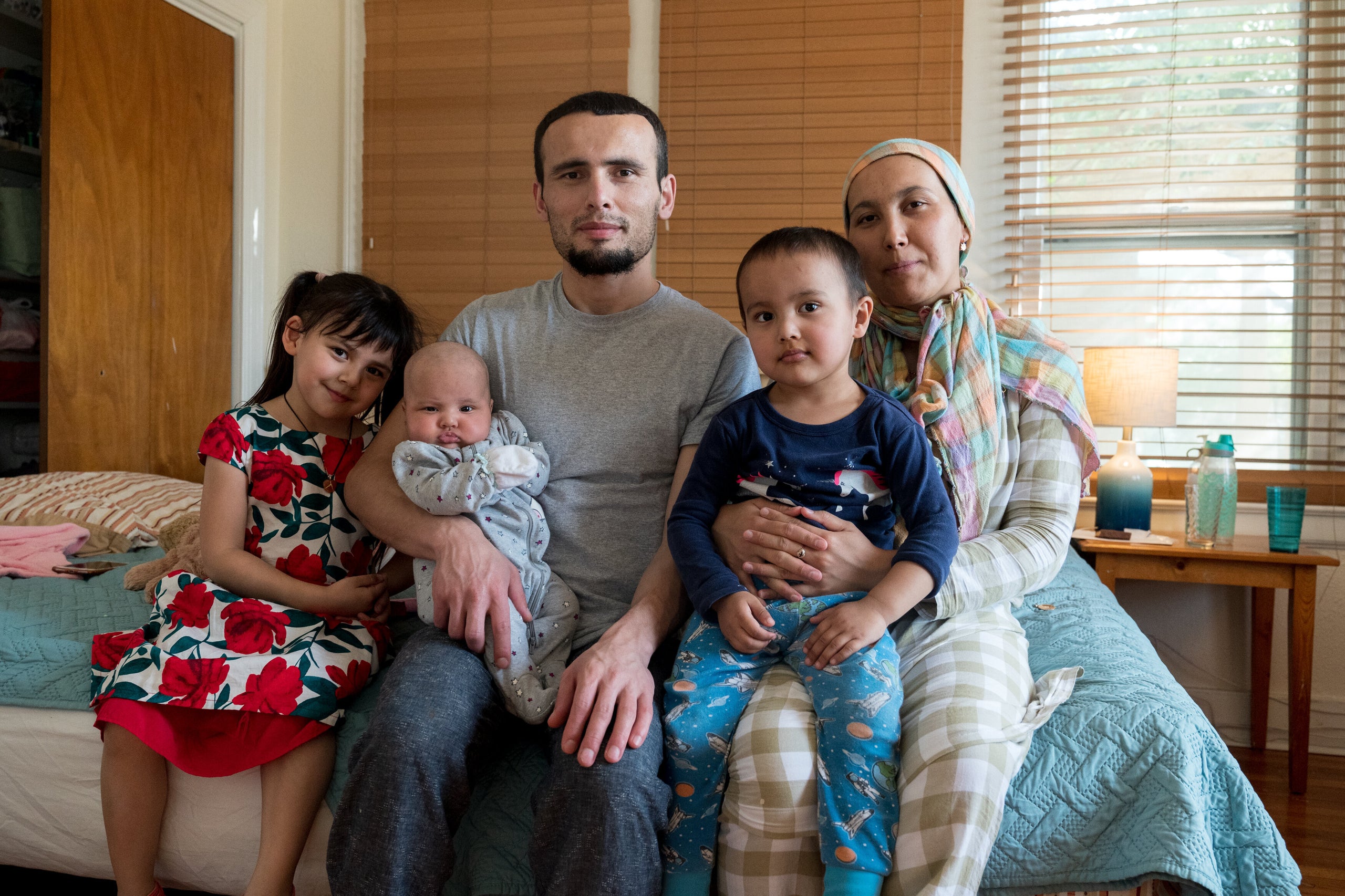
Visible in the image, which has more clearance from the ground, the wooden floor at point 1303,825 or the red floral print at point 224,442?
the red floral print at point 224,442

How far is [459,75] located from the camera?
3441mm

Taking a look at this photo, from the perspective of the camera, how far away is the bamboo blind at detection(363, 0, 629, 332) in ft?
11.0

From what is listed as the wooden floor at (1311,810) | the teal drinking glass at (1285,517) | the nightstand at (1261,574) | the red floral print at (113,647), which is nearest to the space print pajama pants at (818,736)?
the red floral print at (113,647)

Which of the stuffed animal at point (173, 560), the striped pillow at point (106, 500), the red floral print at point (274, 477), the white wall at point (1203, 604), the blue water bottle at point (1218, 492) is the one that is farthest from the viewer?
the white wall at point (1203, 604)

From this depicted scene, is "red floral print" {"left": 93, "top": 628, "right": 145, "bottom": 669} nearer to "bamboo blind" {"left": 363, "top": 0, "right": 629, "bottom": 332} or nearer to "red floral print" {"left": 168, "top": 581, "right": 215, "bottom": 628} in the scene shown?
"red floral print" {"left": 168, "top": 581, "right": 215, "bottom": 628}

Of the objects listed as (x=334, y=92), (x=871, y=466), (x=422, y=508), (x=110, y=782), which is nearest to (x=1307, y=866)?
(x=871, y=466)

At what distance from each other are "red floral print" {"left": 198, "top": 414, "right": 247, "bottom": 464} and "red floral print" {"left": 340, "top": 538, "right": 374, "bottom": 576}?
0.23 metres

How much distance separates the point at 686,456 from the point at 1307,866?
172cm

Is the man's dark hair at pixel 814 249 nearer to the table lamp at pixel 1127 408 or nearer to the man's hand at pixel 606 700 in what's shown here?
the man's hand at pixel 606 700

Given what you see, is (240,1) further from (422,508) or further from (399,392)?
(422,508)

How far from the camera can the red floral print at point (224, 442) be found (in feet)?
4.67

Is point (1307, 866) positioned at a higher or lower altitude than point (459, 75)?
lower

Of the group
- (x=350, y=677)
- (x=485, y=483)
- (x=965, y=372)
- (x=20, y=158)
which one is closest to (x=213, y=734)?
(x=350, y=677)

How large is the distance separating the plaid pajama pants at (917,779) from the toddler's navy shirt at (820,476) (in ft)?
0.52
